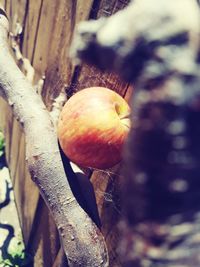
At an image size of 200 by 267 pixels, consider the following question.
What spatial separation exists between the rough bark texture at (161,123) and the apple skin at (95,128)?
63 cm

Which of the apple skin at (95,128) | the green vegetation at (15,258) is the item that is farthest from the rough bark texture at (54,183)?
the green vegetation at (15,258)

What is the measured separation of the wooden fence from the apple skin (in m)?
0.19

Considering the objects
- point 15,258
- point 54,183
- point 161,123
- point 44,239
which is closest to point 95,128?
point 54,183

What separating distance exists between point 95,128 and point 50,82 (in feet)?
3.03

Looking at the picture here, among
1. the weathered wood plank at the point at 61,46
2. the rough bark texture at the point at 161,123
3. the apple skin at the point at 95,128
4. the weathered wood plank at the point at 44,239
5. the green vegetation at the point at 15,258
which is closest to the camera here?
the rough bark texture at the point at 161,123

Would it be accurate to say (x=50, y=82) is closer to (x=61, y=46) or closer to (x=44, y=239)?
(x=61, y=46)

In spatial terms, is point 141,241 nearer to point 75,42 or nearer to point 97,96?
point 75,42

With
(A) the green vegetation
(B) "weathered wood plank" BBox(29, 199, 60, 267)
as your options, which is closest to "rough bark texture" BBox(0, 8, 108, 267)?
(B) "weathered wood plank" BBox(29, 199, 60, 267)

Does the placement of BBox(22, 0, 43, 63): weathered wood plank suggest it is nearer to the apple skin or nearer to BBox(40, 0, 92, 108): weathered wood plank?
BBox(40, 0, 92, 108): weathered wood plank

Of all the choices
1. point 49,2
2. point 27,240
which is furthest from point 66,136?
point 27,240

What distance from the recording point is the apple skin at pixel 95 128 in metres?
1.19

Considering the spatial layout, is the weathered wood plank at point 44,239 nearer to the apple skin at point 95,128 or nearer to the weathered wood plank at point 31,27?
the weathered wood plank at point 31,27

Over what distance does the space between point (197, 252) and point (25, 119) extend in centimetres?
91

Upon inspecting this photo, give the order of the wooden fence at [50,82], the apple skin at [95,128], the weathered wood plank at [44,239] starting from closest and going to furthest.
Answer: the apple skin at [95,128], the wooden fence at [50,82], the weathered wood plank at [44,239]
